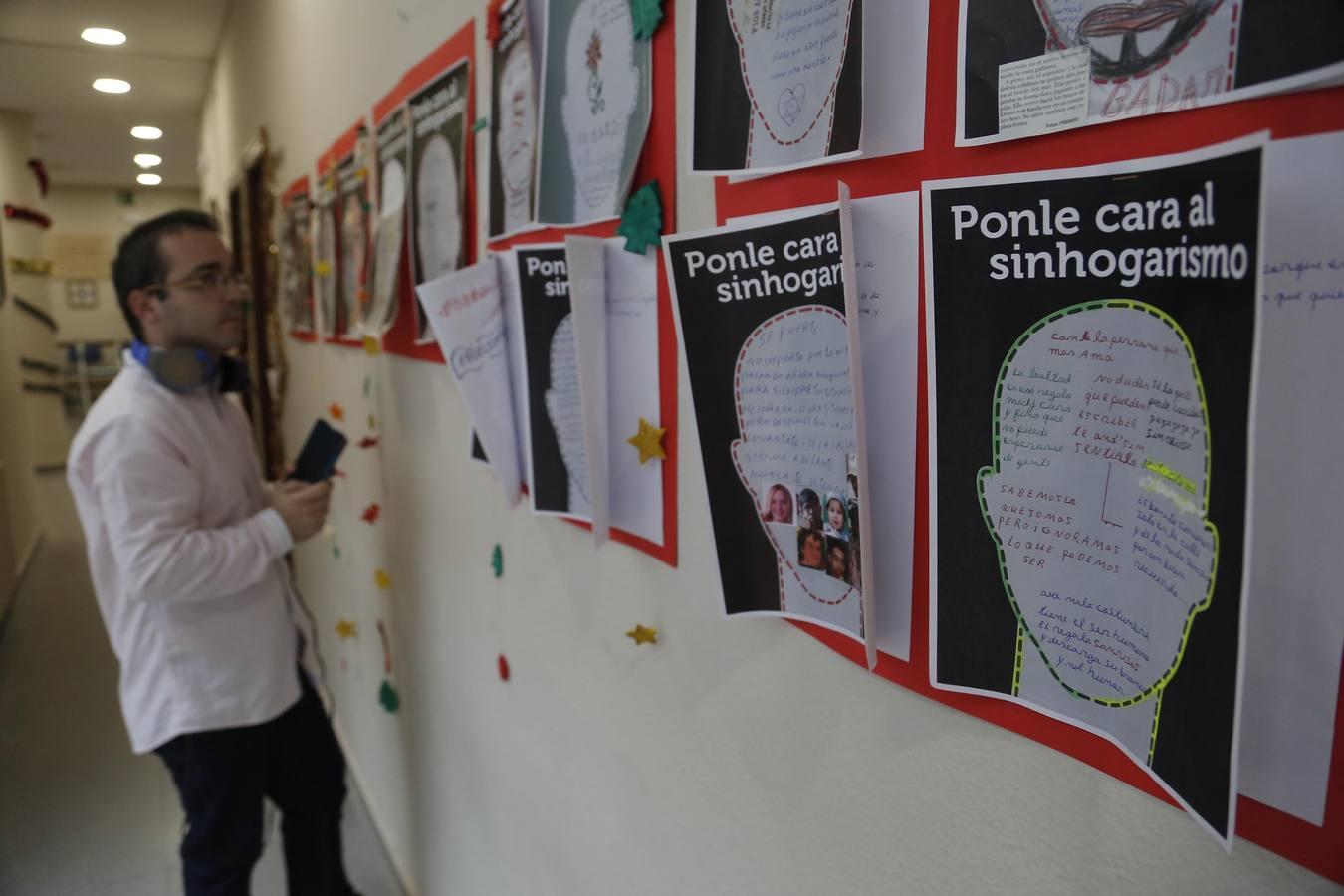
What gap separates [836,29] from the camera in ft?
1.69

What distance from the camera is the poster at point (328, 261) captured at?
198cm

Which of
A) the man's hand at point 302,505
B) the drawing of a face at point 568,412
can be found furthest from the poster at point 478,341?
the man's hand at point 302,505

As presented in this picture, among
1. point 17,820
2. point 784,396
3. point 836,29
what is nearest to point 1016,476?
point 784,396

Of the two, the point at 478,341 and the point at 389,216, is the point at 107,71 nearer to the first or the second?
the point at 389,216

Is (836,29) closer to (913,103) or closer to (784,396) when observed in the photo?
(913,103)

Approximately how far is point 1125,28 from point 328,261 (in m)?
2.01

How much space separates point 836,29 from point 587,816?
2.92ft

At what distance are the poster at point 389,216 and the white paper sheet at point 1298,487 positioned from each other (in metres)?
1.32

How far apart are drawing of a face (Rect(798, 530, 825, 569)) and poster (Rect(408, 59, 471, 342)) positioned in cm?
81

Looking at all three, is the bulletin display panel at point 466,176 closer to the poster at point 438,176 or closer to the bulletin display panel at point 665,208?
the poster at point 438,176

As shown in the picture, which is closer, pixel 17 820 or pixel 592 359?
pixel 592 359

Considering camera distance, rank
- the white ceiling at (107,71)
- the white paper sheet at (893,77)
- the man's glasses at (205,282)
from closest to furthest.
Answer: the white paper sheet at (893,77) → the man's glasses at (205,282) → the white ceiling at (107,71)

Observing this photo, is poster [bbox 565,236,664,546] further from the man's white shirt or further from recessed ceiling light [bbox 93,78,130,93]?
recessed ceiling light [bbox 93,78,130,93]

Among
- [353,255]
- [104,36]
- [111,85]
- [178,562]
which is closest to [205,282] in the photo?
[353,255]
